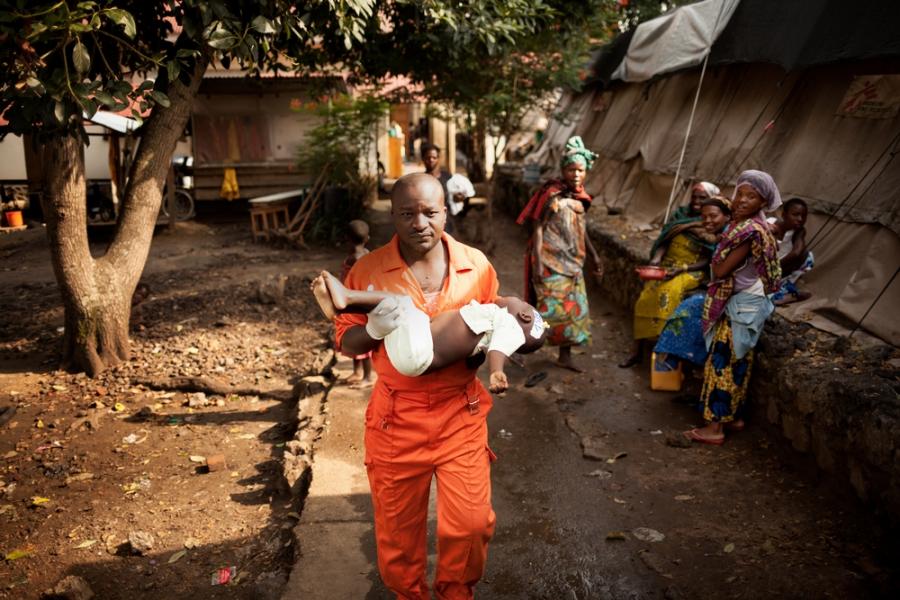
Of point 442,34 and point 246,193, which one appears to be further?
point 246,193

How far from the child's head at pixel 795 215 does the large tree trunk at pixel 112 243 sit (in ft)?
15.5

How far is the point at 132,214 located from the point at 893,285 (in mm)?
5918

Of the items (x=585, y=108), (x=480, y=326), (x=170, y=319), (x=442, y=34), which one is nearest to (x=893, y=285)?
(x=480, y=326)

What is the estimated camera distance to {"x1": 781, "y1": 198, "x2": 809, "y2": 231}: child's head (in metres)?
5.38

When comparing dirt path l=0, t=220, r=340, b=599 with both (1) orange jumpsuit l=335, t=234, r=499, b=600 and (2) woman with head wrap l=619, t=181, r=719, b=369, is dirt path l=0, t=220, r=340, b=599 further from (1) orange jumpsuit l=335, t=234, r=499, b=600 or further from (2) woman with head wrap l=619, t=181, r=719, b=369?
(2) woman with head wrap l=619, t=181, r=719, b=369

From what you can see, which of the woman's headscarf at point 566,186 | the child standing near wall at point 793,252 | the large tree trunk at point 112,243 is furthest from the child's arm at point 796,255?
the large tree trunk at point 112,243

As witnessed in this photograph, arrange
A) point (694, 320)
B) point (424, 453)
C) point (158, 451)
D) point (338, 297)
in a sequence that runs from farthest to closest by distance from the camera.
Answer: point (694, 320)
point (158, 451)
point (424, 453)
point (338, 297)

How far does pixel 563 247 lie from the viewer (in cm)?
569

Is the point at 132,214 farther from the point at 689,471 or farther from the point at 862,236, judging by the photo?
the point at 862,236

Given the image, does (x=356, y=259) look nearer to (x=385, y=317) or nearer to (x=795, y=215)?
(x=385, y=317)

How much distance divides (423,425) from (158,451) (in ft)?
10.2

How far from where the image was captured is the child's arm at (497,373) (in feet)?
7.88

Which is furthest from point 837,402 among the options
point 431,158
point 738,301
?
point 431,158

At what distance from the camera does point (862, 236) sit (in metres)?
5.06
